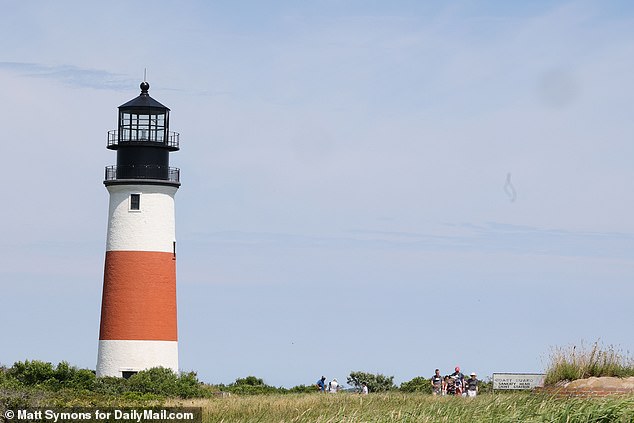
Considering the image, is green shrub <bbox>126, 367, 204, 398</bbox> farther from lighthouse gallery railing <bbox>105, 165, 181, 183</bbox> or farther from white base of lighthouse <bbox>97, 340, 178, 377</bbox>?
lighthouse gallery railing <bbox>105, 165, 181, 183</bbox>

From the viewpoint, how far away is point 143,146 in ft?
128

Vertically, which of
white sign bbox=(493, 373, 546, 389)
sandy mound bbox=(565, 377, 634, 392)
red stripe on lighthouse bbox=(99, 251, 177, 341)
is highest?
red stripe on lighthouse bbox=(99, 251, 177, 341)

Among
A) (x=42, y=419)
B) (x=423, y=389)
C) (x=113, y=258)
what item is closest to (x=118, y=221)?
(x=113, y=258)

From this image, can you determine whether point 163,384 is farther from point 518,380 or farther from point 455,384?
point 518,380

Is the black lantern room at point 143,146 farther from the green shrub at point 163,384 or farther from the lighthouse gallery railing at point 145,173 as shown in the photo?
the green shrub at point 163,384

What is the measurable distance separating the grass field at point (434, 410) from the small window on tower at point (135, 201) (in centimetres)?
1384

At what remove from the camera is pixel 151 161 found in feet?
128

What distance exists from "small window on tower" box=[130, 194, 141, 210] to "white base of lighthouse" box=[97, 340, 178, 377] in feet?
14.3

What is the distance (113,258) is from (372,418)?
18.9 m

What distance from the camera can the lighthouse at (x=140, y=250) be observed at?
37.4m

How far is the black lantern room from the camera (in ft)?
128

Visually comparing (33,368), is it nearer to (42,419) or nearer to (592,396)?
(42,419)

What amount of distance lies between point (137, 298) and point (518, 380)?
48.9 feet

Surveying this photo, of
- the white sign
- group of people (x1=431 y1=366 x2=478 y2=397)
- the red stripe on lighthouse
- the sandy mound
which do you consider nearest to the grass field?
the sandy mound
